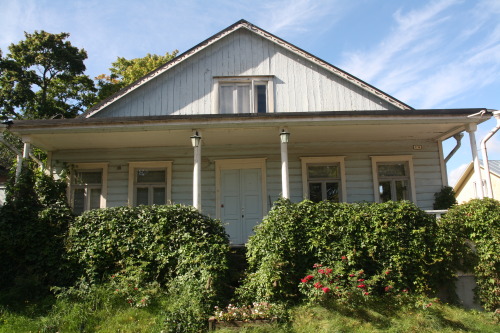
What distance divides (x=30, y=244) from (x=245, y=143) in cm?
564

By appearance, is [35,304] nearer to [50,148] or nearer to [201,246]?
[201,246]

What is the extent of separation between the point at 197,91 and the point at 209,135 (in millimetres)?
2617

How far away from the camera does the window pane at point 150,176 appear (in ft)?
34.6

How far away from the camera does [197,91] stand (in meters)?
11.1

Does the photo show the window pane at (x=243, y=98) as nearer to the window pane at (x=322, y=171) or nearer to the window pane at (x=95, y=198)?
the window pane at (x=322, y=171)

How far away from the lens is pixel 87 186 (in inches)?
414

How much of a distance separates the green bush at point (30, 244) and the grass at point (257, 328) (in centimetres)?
64

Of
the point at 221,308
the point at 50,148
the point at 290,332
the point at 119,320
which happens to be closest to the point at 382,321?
the point at 290,332

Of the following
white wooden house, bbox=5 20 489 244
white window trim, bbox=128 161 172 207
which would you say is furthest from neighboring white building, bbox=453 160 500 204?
white window trim, bbox=128 161 172 207

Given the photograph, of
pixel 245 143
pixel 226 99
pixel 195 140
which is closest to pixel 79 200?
pixel 195 140

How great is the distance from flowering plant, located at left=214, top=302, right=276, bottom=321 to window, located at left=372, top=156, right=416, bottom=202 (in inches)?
236

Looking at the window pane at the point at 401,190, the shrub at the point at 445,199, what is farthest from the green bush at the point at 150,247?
the shrub at the point at 445,199

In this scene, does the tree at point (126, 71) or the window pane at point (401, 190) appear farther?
the tree at point (126, 71)

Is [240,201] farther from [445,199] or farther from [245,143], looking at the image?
[445,199]
